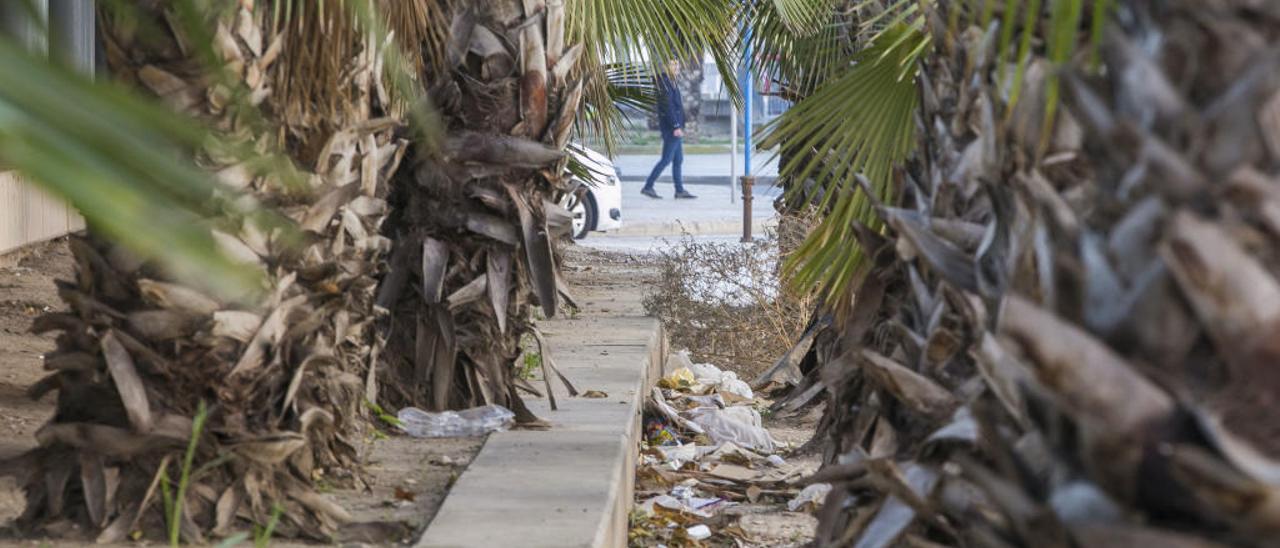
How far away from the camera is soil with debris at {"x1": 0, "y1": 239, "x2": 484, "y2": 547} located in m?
3.66

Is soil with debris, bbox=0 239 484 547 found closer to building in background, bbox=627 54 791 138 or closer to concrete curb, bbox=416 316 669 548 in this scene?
concrete curb, bbox=416 316 669 548

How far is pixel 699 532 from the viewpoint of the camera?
5.37 meters

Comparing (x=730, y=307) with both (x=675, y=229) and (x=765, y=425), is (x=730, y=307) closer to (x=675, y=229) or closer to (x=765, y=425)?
(x=765, y=425)

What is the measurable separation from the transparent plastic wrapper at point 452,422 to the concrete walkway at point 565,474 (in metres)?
0.10

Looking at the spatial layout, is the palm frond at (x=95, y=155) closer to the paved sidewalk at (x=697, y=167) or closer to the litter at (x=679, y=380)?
the litter at (x=679, y=380)

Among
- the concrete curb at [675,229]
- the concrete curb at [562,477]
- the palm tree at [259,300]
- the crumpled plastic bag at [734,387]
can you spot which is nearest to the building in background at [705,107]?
the concrete curb at [675,229]

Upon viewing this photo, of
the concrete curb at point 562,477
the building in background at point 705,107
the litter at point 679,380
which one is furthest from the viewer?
the building in background at point 705,107

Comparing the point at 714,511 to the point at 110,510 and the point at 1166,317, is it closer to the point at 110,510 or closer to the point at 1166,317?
the point at 110,510

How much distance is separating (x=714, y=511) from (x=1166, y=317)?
4332 mm

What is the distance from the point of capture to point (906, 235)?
2658mm

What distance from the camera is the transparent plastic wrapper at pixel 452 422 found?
501cm

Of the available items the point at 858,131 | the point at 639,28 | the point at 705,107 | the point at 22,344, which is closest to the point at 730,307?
the point at 639,28

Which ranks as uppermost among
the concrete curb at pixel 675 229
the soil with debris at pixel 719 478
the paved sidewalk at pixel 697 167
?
the paved sidewalk at pixel 697 167

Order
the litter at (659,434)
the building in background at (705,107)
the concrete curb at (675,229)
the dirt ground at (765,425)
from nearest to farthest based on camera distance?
the dirt ground at (765,425)
the litter at (659,434)
the concrete curb at (675,229)
the building in background at (705,107)
